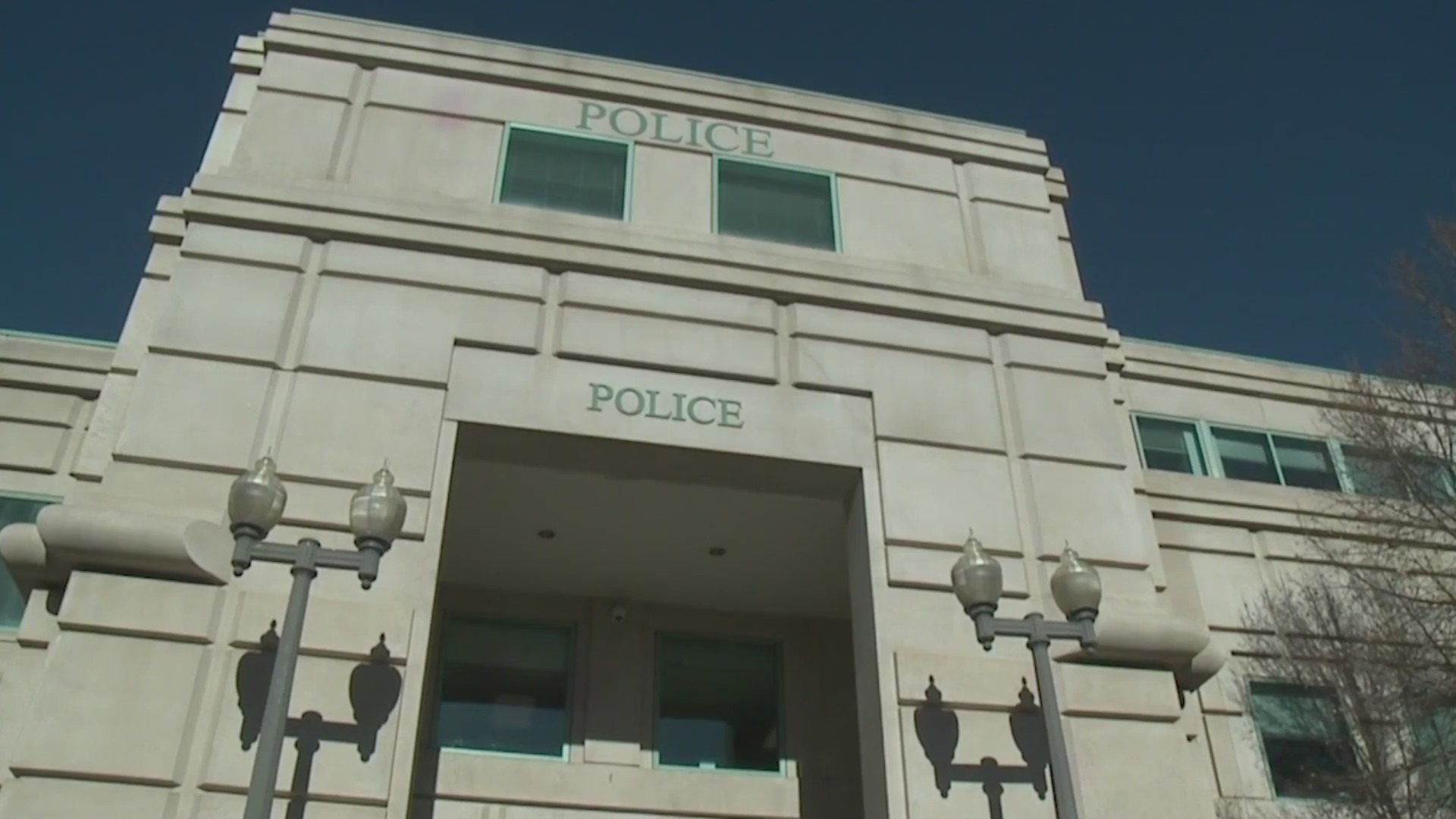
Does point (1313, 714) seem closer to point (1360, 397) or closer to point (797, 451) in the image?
point (1360, 397)

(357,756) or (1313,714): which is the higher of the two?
(1313,714)

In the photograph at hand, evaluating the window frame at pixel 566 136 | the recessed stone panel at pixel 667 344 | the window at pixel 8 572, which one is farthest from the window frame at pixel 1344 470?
the window at pixel 8 572

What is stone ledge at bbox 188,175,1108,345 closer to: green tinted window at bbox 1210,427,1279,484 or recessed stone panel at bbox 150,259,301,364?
recessed stone panel at bbox 150,259,301,364

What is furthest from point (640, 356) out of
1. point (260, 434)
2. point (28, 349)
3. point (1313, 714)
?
point (1313, 714)

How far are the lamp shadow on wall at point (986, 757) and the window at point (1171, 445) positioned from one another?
693 cm

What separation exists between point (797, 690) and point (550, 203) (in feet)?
22.8

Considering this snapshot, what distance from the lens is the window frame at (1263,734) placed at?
13.9m

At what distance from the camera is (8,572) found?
1218 cm

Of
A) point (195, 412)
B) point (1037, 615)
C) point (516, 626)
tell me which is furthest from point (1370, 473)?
point (195, 412)

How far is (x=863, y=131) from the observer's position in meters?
15.9

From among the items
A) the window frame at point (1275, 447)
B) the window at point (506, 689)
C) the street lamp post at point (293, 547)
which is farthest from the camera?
the window frame at point (1275, 447)

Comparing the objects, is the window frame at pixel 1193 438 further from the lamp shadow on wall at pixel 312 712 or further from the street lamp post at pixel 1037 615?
the lamp shadow on wall at pixel 312 712

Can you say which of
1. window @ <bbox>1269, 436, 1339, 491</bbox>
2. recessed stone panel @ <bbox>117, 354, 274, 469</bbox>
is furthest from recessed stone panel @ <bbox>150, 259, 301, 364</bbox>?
window @ <bbox>1269, 436, 1339, 491</bbox>

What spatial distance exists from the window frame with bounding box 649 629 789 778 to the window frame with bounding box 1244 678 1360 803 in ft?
18.7
